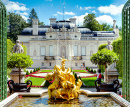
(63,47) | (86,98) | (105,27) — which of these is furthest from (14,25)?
(86,98)

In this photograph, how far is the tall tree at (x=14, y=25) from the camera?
176 ft

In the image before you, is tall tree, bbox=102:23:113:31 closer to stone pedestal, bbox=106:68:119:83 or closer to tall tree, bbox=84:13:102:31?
tall tree, bbox=84:13:102:31

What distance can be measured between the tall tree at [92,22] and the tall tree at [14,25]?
57.2 ft

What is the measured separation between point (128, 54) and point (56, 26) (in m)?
38.8

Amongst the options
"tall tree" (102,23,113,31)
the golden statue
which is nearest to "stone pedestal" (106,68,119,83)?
the golden statue

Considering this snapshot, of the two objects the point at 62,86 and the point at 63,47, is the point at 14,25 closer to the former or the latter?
the point at 63,47

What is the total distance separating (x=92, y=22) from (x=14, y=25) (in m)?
21.2

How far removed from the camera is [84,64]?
141 feet

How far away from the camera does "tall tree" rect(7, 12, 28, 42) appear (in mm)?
53719

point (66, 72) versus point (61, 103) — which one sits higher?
point (66, 72)

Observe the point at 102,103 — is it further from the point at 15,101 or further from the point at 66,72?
the point at 15,101

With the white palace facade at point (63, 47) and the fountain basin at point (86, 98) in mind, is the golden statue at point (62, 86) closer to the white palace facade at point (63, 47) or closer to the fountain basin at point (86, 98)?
the fountain basin at point (86, 98)

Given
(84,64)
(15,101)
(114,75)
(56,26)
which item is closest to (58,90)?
(15,101)

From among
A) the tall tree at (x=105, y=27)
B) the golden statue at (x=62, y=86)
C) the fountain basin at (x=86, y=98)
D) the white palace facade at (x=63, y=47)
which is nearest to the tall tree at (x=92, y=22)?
the tall tree at (x=105, y=27)
